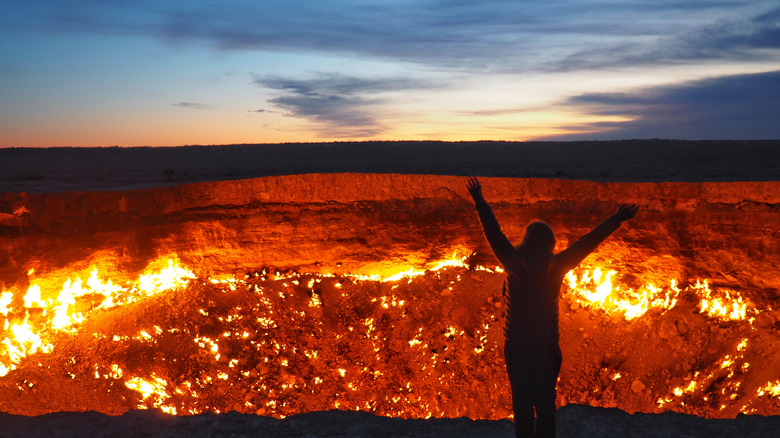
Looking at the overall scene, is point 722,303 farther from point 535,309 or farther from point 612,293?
point 535,309

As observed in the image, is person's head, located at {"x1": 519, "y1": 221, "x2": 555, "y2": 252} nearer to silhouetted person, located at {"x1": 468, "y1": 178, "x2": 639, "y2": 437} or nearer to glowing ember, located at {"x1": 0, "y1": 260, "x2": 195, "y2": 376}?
silhouetted person, located at {"x1": 468, "y1": 178, "x2": 639, "y2": 437}

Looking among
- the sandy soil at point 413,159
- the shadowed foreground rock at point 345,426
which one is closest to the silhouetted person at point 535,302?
the shadowed foreground rock at point 345,426

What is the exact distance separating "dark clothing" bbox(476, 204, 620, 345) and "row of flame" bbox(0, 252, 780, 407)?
5.00 m

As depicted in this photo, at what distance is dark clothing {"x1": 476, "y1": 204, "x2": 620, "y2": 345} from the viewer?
2.93 metres

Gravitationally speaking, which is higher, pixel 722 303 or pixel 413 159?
pixel 413 159

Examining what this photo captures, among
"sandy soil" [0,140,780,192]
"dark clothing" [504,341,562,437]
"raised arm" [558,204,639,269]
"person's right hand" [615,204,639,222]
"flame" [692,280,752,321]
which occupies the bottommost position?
"dark clothing" [504,341,562,437]

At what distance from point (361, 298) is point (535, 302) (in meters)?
5.27

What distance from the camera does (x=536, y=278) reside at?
9.66 ft

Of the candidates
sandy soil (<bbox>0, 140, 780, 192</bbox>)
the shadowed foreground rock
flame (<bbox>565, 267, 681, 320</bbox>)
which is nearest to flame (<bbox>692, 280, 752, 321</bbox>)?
flame (<bbox>565, 267, 681, 320</bbox>)

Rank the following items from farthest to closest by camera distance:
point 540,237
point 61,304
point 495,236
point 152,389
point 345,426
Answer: point 61,304, point 152,389, point 345,426, point 495,236, point 540,237

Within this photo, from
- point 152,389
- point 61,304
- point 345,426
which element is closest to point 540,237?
point 345,426

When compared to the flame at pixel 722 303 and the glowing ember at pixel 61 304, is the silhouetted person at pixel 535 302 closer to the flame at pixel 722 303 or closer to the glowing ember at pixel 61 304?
the flame at pixel 722 303

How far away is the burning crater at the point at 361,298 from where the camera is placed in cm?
727

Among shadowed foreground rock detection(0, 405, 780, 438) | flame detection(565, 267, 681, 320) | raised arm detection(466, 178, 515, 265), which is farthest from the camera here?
flame detection(565, 267, 681, 320)
